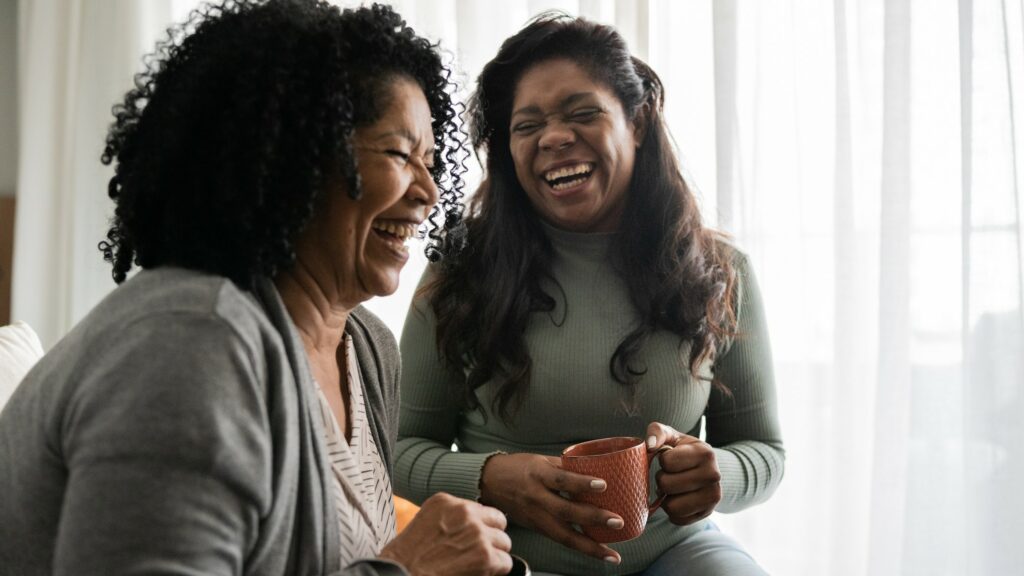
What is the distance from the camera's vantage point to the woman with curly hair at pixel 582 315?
1.50m

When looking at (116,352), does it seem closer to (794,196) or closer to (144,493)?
(144,493)

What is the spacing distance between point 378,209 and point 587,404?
633mm

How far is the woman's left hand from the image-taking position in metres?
1.27

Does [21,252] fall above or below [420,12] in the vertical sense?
below

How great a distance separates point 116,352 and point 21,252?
2.24 meters

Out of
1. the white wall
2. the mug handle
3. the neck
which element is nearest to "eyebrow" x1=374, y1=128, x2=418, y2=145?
the neck

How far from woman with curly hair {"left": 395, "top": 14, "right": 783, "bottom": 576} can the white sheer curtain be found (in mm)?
465

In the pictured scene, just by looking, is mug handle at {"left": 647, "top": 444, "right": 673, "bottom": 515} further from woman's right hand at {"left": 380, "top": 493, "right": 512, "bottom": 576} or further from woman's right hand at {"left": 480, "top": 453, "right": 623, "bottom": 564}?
woman's right hand at {"left": 380, "top": 493, "right": 512, "bottom": 576}

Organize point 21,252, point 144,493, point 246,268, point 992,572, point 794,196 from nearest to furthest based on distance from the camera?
point 144,493, point 246,268, point 992,572, point 794,196, point 21,252

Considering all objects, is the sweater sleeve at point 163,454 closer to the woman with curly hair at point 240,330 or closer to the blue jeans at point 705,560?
the woman with curly hair at point 240,330

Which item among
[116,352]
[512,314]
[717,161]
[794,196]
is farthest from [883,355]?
[116,352]

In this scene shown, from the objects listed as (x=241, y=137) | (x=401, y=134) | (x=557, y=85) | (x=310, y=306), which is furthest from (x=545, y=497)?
(x=557, y=85)

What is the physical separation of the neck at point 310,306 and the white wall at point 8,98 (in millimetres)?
2213

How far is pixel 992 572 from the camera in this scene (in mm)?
1979
